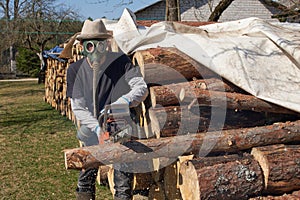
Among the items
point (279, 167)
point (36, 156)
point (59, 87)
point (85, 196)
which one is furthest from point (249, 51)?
point (59, 87)

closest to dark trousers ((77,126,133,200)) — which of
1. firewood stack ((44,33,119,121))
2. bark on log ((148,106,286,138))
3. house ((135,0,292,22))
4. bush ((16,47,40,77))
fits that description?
bark on log ((148,106,286,138))

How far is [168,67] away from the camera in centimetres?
358

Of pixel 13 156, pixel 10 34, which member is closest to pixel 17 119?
pixel 13 156

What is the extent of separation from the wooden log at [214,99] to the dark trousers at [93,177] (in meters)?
0.69

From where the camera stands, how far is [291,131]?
10.6 feet

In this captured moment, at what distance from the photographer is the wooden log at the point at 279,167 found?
2930 millimetres

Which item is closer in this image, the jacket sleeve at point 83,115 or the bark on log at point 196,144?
the bark on log at point 196,144

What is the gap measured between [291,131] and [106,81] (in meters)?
Answer: 1.67

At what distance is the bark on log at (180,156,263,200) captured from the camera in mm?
2838

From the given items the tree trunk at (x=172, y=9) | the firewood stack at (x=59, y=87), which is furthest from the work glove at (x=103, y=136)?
the firewood stack at (x=59, y=87)

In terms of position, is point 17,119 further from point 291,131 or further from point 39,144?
point 291,131

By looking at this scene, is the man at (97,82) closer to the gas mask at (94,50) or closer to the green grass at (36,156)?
the gas mask at (94,50)

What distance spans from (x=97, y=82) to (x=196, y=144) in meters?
1.12

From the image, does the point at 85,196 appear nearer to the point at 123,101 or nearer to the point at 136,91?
the point at 123,101
